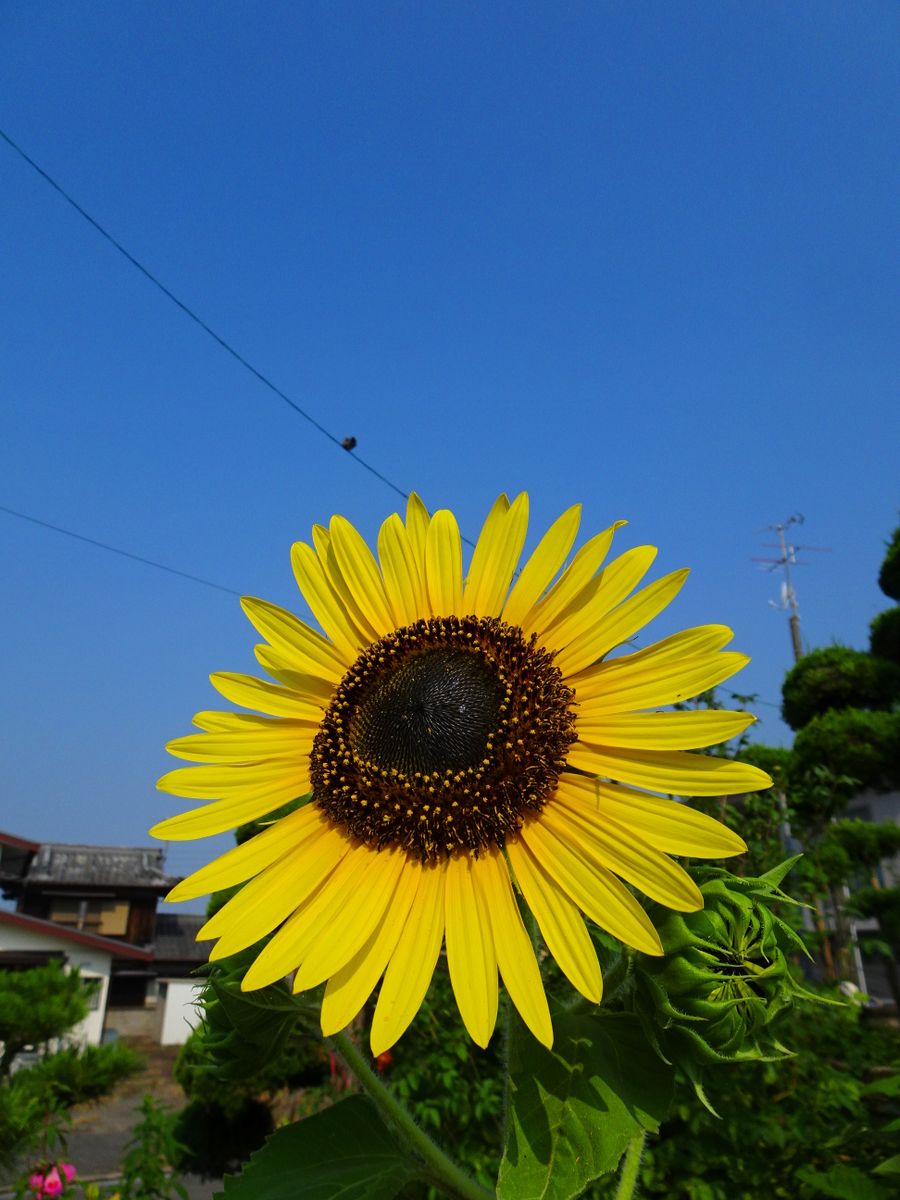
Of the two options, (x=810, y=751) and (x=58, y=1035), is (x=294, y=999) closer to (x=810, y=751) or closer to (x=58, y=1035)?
(x=58, y=1035)

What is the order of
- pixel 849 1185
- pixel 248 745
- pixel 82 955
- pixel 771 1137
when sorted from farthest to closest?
pixel 82 955 → pixel 771 1137 → pixel 849 1185 → pixel 248 745

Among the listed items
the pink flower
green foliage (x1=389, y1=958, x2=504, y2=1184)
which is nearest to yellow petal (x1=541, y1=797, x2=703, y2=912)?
green foliage (x1=389, y1=958, x2=504, y2=1184)

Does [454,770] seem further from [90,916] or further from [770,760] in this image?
[90,916]

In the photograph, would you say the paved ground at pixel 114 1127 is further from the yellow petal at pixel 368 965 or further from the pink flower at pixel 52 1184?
the yellow petal at pixel 368 965

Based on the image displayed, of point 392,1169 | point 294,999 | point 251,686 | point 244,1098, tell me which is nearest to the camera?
point 392,1169

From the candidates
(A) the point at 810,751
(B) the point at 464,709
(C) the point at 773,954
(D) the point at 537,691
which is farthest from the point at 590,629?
(A) the point at 810,751

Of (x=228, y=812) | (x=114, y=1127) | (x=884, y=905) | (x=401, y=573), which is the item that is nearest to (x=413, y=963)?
(x=228, y=812)

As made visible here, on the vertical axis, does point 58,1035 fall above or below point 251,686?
below
